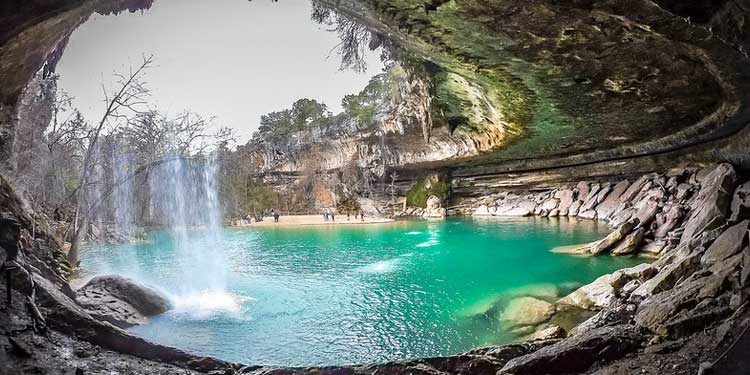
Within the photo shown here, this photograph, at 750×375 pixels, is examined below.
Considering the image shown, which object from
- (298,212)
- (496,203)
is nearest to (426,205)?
(496,203)

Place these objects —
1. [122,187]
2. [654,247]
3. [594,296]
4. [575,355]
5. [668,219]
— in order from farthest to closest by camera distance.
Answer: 1. [122,187]
2. [668,219]
3. [654,247]
4. [594,296]
5. [575,355]

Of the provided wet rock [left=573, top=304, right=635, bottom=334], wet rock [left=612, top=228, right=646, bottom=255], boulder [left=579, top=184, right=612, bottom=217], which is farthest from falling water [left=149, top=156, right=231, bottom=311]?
boulder [left=579, top=184, right=612, bottom=217]

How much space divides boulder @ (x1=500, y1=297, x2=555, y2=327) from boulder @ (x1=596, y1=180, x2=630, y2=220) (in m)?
12.9

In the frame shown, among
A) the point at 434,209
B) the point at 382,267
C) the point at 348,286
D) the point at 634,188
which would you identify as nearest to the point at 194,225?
the point at 382,267

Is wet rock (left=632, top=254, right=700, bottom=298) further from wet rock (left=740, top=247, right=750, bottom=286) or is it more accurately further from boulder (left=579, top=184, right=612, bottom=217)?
boulder (left=579, top=184, right=612, bottom=217)

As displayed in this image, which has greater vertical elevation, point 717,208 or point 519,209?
point 717,208

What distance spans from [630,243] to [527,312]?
5819 millimetres

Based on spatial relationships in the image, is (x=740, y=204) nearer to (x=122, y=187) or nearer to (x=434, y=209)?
(x=122, y=187)

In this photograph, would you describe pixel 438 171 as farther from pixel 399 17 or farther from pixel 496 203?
pixel 399 17

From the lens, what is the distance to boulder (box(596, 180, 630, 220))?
18.5 m

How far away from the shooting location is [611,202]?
62.1 feet

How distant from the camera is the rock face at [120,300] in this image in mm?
7203

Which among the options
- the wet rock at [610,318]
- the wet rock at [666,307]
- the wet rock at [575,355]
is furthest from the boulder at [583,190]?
the wet rock at [575,355]

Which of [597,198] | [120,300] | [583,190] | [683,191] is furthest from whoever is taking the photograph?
[583,190]
